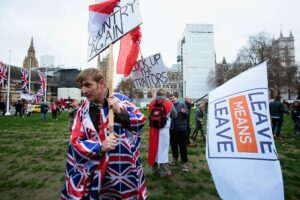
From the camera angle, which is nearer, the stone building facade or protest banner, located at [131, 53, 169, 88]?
protest banner, located at [131, 53, 169, 88]

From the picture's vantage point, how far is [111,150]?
1.81 metres

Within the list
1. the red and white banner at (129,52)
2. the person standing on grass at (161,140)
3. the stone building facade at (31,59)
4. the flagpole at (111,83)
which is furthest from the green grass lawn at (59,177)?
the stone building facade at (31,59)

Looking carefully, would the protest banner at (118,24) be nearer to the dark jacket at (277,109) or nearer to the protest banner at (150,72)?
the protest banner at (150,72)

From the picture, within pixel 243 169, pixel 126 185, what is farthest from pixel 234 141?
pixel 126 185

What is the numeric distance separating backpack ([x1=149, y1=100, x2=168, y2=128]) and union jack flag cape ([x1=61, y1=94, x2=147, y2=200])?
2.46 metres

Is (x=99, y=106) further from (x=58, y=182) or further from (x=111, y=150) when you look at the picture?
(x=58, y=182)

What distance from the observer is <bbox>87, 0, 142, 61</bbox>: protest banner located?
2.20 meters

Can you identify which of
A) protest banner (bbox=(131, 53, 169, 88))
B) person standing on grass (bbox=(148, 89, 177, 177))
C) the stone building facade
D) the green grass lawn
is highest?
the stone building facade

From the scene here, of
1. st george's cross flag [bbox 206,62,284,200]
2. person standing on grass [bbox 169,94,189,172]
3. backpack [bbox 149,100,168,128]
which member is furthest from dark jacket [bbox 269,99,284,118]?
st george's cross flag [bbox 206,62,284,200]

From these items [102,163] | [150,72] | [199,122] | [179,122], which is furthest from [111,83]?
[199,122]

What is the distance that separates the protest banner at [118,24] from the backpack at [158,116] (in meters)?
2.33

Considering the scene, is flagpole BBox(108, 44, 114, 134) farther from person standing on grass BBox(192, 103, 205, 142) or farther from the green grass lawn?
person standing on grass BBox(192, 103, 205, 142)

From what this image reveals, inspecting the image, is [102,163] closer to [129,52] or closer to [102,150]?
[102,150]

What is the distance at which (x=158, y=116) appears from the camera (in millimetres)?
4457
